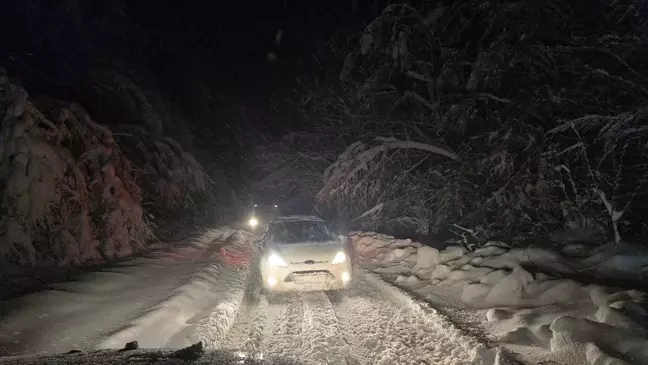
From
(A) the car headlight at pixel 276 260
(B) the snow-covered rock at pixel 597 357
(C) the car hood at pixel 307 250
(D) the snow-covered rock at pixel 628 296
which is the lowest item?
(B) the snow-covered rock at pixel 597 357

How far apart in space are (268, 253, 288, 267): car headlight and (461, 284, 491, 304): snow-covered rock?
3.24m

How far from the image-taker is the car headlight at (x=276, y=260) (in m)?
9.25

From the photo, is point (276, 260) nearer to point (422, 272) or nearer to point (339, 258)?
point (339, 258)

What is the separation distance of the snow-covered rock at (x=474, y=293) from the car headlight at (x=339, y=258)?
7.66ft

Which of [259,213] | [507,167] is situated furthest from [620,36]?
[259,213]

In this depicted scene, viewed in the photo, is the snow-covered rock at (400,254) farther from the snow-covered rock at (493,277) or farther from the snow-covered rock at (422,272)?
the snow-covered rock at (493,277)

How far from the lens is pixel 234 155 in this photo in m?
40.4

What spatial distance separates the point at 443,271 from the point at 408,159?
8.62m

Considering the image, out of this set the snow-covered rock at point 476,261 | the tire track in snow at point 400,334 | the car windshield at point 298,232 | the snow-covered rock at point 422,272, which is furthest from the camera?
the car windshield at point 298,232

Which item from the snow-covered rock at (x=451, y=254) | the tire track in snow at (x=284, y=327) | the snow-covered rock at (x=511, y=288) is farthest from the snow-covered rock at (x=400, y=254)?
the snow-covered rock at (x=511, y=288)

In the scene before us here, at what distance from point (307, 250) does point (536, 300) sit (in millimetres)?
4138

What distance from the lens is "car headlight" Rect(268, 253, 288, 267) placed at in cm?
925

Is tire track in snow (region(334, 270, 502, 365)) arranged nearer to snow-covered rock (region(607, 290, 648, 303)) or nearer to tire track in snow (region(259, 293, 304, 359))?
tire track in snow (region(259, 293, 304, 359))

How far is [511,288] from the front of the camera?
7699 millimetres
